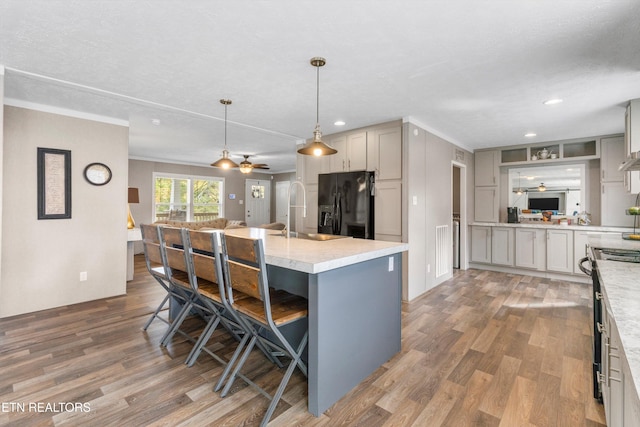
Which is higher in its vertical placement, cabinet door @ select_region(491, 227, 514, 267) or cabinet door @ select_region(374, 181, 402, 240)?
cabinet door @ select_region(374, 181, 402, 240)

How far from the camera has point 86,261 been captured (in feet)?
12.3

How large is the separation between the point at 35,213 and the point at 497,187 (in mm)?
6881

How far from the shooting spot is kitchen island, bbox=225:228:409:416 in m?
1.73

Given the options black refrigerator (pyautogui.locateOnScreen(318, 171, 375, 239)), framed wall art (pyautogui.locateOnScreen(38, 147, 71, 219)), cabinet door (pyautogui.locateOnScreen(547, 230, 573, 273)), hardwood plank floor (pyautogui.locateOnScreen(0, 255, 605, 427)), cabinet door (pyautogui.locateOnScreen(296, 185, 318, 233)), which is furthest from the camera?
cabinet door (pyautogui.locateOnScreen(296, 185, 318, 233))

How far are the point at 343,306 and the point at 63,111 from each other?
12.9ft

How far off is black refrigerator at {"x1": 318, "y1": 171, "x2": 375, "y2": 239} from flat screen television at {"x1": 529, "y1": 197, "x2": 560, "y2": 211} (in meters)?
3.42

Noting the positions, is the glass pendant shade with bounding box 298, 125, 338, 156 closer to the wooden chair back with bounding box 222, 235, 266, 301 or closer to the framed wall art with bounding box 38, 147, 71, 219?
the wooden chair back with bounding box 222, 235, 266, 301

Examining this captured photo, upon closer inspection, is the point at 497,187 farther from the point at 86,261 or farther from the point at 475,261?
the point at 86,261

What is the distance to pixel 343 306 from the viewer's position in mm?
1881

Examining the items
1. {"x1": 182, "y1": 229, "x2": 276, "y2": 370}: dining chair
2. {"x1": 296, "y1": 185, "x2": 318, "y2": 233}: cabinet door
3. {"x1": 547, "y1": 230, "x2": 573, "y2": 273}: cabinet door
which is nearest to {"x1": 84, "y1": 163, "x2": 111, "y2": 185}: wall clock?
{"x1": 182, "y1": 229, "x2": 276, "y2": 370}: dining chair

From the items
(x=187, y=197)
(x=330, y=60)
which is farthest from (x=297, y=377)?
(x=187, y=197)

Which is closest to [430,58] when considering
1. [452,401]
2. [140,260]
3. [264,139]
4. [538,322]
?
[452,401]

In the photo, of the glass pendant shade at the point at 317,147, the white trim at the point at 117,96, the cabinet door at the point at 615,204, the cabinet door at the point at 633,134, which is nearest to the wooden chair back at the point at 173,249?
the glass pendant shade at the point at 317,147

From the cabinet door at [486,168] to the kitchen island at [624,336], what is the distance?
4315mm
